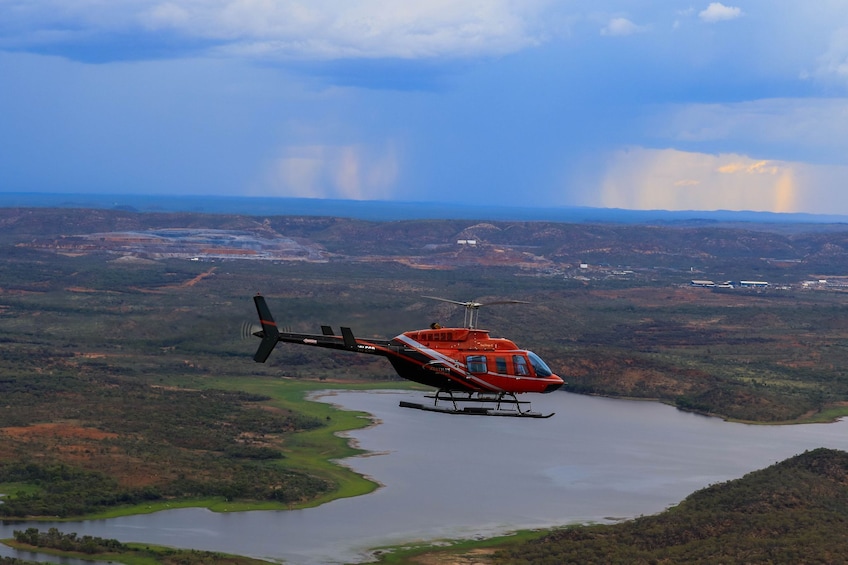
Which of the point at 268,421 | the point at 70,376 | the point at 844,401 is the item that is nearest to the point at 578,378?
the point at 844,401

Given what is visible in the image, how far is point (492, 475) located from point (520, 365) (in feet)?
142

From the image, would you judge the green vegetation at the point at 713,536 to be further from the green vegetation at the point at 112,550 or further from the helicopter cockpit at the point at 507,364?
the helicopter cockpit at the point at 507,364

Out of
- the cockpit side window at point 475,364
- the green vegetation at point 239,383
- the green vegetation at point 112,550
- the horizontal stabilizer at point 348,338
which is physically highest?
the horizontal stabilizer at point 348,338

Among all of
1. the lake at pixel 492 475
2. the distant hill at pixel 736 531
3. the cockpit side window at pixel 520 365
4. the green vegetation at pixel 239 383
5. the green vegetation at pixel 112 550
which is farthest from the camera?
the green vegetation at pixel 239 383

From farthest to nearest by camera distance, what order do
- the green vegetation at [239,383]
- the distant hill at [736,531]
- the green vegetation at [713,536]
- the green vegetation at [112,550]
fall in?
1. the green vegetation at [239,383]
2. the green vegetation at [112,550]
3. the green vegetation at [713,536]
4. the distant hill at [736,531]

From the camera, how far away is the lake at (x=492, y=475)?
3108 inches

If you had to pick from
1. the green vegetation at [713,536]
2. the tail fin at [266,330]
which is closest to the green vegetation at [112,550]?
the green vegetation at [713,536]

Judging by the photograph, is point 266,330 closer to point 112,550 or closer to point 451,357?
point 451,357

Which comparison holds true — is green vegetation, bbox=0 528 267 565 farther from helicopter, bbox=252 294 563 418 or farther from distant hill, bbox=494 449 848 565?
helicopter, bbox=252 294 563 418

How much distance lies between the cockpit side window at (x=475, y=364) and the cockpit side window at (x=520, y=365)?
49.2 inches

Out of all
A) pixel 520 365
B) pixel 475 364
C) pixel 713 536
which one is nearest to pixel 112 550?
pixel 475 364

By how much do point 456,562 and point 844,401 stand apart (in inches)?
3018

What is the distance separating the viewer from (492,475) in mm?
95250

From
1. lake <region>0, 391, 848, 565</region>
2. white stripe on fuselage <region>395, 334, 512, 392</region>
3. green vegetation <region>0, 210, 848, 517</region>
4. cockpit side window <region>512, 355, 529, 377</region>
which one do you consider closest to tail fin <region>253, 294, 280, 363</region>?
green vegetation <region>0, 210, 848, 517</region>
